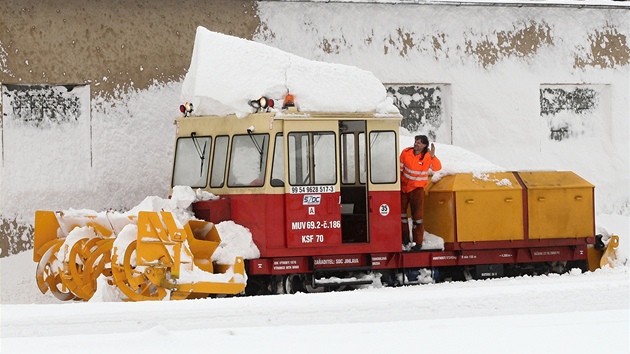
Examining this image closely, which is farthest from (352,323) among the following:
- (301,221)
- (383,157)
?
(383,157)

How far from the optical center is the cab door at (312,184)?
539 inches

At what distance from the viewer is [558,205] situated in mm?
15570

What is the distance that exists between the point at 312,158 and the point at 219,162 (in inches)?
48.1

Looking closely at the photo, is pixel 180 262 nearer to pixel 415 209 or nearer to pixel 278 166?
pixel 278 166

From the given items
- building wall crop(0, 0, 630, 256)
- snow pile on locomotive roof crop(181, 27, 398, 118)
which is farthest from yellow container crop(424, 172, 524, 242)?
building wall crop(0, 0, 630, 256)

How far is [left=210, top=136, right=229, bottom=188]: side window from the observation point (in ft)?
46.7

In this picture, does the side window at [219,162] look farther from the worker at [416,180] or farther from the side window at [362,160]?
the worker at [416,180]

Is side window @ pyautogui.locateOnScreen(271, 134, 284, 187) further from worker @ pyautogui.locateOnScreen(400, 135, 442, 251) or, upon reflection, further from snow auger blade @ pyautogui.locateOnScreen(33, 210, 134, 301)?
worker @ pyautogui.locateOnScreen(400, 135, 442, 251)

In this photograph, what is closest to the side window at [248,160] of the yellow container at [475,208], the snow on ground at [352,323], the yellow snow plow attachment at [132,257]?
the yellow snow plow attachment at [132,257]

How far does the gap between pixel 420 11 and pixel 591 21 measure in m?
3.56

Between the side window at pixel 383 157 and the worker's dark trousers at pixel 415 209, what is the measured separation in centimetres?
50

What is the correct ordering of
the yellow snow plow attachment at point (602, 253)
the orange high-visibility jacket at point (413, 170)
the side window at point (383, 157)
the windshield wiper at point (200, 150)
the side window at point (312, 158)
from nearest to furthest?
the side window at point (312, 158), the side window at point (383, 157), the windshield wiper at point (200, 150), the orange high-visibility jacket at point (413, 170), the yellow snow plow attachment at point (602, 253)

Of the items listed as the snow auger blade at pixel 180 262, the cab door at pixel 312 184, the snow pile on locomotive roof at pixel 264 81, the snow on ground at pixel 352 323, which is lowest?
the snow on ground at pixel 352 323

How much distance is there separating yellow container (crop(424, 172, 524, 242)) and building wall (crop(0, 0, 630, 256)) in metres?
5.20
